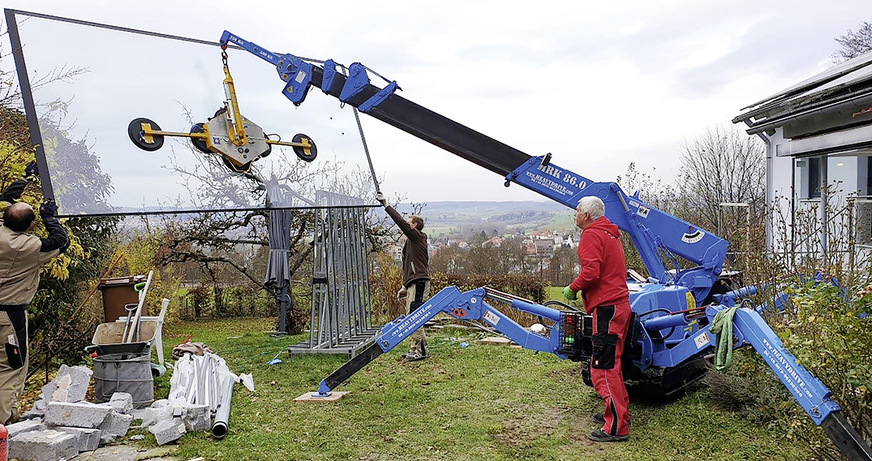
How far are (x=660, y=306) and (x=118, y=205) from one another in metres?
5.29

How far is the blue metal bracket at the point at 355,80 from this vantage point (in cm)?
670

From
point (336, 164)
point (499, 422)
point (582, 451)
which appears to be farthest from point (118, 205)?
point (582, 451)

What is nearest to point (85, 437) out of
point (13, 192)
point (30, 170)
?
point (13, 192)

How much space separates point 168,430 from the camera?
18.3 ft

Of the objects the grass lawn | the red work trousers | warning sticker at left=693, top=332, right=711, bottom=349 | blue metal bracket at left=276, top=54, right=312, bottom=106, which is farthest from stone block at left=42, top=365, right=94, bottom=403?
warning sticker at left=693, top=332, right=711, bottom=349

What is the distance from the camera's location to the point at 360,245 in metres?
9.98

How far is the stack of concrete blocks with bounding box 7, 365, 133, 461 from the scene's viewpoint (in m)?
5.18

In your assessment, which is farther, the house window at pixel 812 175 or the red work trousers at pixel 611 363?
the house window at pixel 812 175

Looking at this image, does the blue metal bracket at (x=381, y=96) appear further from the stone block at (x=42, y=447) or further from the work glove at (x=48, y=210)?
the stone block at (x=42, y=447)

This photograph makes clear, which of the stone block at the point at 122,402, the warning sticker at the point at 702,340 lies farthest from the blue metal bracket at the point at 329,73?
the warning sticker at the point at 702,340

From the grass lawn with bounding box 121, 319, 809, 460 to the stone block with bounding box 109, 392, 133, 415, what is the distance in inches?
19.9

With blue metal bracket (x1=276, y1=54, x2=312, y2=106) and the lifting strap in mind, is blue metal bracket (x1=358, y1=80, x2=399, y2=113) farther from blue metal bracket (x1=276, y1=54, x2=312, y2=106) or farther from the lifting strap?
the lifting strap

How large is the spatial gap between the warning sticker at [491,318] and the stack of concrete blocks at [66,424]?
326 centimetres

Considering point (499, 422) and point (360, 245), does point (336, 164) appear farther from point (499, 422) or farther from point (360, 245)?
point (499, 422)
